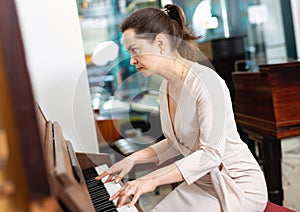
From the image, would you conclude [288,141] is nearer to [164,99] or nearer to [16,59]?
[164,99]

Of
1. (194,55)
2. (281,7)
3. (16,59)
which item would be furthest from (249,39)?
(16,59)

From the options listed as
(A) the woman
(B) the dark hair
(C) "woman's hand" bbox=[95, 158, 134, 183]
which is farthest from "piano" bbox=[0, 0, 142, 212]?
(B) the dark hair

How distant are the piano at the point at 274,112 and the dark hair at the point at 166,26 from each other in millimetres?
898

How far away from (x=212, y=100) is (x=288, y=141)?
398 cm

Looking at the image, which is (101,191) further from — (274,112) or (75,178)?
(274,112)

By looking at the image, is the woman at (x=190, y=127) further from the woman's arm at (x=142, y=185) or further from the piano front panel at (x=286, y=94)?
the piano front panel at (x=286, y=94)

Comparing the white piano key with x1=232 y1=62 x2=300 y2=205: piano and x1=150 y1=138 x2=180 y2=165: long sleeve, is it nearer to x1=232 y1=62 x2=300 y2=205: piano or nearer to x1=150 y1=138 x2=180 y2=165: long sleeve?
x1=150 y1=138 x2=180 y2=165: long sleeve

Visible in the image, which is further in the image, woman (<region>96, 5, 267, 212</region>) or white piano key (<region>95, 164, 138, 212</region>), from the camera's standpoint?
woman (<region>96, 5, 267, 212</region>)

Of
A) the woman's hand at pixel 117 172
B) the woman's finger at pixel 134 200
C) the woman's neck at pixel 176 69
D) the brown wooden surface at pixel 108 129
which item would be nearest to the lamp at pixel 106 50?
the brown wooden surface at pixel 108 129

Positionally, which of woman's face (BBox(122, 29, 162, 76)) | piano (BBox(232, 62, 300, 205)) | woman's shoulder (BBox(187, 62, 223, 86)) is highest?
woman's face (BBox(122, 29, 162, 76))

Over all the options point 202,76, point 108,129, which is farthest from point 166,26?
point 108,129

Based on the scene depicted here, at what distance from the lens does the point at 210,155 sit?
137 centimetres

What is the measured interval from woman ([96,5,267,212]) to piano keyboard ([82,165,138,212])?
43mm

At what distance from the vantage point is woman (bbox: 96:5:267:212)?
4.55ft
